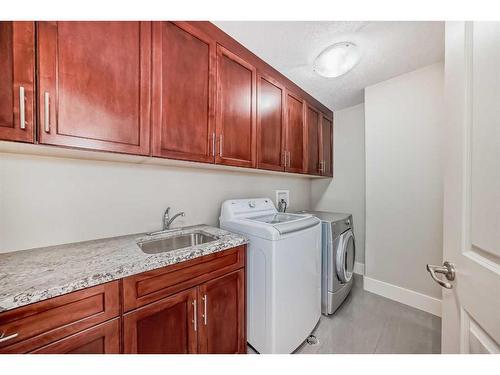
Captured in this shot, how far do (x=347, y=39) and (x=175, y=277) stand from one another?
2.03m

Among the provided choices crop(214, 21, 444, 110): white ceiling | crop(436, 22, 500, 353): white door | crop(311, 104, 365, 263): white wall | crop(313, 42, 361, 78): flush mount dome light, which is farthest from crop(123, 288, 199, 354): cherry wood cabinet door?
crop(311, 104, 365, 263): white wall

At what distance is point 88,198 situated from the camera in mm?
1189

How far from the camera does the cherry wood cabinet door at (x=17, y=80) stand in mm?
746

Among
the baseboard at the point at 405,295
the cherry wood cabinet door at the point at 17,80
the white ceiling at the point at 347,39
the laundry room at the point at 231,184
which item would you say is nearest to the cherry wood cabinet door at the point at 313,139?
the laundry room at the point at 231,184

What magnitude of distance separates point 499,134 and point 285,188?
216 cm

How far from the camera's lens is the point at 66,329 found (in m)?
0.70

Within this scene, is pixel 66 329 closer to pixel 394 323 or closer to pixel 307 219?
pixel 307 219

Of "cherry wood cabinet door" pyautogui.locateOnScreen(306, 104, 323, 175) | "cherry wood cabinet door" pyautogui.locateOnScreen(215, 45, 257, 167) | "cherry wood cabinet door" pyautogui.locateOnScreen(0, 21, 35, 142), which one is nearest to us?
"cherry wood cabinet door" pyautogui.locateOnScreen(0, 21, 35, 142)

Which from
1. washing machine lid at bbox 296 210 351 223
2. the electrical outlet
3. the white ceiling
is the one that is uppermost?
the white ceiling

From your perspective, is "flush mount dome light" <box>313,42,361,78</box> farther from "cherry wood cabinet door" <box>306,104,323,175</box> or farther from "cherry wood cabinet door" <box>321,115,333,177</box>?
"cherry wood cabinet door" <box>321,115,333,177</box>

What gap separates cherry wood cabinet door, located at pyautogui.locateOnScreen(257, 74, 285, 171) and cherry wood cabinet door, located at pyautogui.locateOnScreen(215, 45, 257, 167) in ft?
0.29

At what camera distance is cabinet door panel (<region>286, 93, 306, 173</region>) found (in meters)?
2.07

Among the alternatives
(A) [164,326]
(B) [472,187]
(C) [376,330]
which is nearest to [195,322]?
(A) [164,326]
